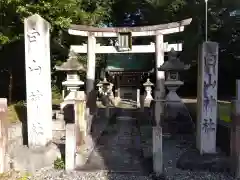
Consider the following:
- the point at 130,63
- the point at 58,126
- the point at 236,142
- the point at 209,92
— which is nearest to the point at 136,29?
the point at 58,126

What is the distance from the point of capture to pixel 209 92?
23.9 feet

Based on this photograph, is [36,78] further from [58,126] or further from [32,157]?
[58,126]

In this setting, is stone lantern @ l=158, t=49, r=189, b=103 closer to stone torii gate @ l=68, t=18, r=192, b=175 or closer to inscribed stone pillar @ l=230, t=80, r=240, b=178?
stone torii gate @ l=68, t=18, r=192, b=175

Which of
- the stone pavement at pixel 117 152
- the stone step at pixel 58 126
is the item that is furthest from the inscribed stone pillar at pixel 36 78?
the stone step at pixel 58 126

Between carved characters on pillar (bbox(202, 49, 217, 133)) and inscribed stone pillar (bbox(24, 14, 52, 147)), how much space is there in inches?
151

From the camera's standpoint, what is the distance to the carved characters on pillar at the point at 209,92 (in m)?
7.24

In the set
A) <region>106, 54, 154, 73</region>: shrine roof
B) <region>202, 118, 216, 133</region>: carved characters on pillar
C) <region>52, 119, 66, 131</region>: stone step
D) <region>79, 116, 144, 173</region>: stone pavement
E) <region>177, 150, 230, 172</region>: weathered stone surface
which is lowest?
<region>79, 116, 144, 173</region>: stone pavement

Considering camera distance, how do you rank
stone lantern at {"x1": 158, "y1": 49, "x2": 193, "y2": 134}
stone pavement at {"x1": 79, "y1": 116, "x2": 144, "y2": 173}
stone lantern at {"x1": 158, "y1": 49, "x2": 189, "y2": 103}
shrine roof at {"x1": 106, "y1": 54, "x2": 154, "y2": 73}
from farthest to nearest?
shrine roof at {"x1": 106, "y1": 54, "x2": 154, "y2": 73} → stone lantern at {"x1": 158, "y1": 49, "x2": 189, "y2": 103} → stone lantern at {"x1": 158, "y1": 49, "x2": 193, "y2": 134} → stone pavement at {"x1": 79, "y1": 116, "x2": 144, "y2": 173}

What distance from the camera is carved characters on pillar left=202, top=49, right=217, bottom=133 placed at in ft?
23.7

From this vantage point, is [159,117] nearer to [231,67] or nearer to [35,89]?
[35,89]

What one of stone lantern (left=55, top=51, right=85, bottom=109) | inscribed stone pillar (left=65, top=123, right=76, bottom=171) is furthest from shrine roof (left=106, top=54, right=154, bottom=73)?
inscribed stone pillar (left=65, top=123, right=76, bottom=171)

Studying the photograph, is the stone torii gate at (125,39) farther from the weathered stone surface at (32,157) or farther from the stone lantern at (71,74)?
the weathered stone surface at (32,157)

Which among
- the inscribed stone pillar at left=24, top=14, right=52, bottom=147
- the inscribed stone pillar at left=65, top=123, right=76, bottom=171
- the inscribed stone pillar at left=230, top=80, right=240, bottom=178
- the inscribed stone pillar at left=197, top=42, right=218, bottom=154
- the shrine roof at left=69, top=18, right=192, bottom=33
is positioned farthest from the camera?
the shrine roof at left=69, top=18, right=192, bottom=33

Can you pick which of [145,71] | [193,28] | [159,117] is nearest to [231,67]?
[193,28]
